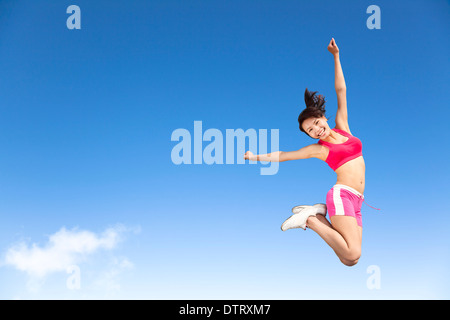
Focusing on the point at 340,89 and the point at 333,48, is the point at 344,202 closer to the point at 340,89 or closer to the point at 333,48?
the point at 340,89

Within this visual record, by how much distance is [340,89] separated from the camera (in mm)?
4480

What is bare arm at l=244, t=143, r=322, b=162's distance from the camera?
4.31 meters

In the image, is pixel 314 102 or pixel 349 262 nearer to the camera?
pixel 349 262

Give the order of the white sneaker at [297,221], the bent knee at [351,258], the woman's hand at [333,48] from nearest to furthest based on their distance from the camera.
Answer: the bent knee at [351,258], the white sneaker at [297,221], the woman's hand at [333,48]

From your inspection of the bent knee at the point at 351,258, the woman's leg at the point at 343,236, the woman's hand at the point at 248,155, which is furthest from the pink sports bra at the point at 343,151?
the bent knee at the point at 351,258

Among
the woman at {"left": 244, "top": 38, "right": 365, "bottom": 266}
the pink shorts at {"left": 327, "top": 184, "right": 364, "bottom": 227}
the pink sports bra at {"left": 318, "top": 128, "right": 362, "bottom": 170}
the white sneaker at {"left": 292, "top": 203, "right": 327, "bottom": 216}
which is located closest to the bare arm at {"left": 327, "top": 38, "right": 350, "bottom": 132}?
the woman at {"left": 244, "top": 38, "right": 365, "bottom": 266}

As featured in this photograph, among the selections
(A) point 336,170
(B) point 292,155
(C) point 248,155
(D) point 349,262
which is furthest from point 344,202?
(C) point 248,155

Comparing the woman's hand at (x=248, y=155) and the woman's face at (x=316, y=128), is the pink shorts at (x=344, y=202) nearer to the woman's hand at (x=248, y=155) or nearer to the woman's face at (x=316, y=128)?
the woman's face at (x=316, y=128)

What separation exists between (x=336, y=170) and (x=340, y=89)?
107 centimetres

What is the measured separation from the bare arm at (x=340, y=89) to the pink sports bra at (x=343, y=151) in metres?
0.23

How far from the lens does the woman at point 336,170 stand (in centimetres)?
409
